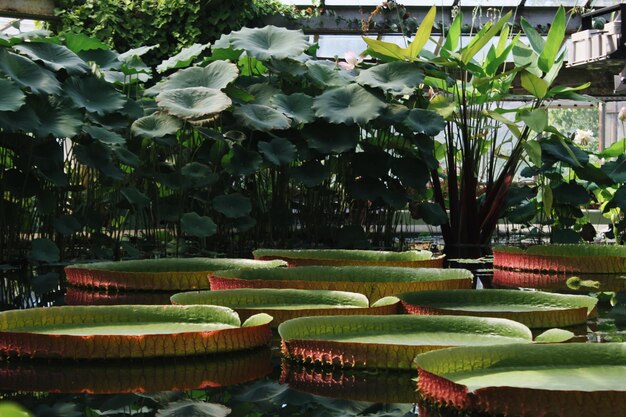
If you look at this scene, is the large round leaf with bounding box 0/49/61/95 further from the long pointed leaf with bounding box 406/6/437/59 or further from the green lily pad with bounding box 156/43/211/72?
the long pointed leaf with bounding box 406/6/437/59

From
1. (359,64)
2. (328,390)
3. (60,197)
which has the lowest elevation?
(328,390)

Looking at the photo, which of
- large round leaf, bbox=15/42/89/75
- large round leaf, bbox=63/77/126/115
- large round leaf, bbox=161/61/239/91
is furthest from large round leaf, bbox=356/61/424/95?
large round leaf, bbox=15/42/89/75

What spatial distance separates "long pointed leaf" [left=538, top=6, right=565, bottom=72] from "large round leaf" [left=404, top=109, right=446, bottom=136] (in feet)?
2.50

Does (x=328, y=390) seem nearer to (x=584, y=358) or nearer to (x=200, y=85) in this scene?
(x=584, y=358)

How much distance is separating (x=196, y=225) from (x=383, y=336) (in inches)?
90.7

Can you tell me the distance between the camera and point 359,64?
5.56 metres

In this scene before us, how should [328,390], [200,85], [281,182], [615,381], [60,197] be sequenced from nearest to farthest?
1. [615,381]
2. [328,390]
3. [60,197]
4. [200,85]
5. [281,182]

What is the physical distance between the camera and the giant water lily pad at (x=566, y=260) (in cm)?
365

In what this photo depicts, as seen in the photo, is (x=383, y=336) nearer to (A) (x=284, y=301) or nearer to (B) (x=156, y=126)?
(A) (x=284, y=301)

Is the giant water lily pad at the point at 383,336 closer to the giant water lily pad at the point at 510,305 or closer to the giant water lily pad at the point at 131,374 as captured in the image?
the giant water lily pad at the point at 131,374

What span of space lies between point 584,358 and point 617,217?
4.69 m

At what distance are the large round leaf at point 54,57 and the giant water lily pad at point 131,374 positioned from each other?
2.39m

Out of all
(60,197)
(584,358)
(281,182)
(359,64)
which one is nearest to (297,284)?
(584,358)

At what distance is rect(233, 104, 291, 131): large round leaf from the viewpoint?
424cm
